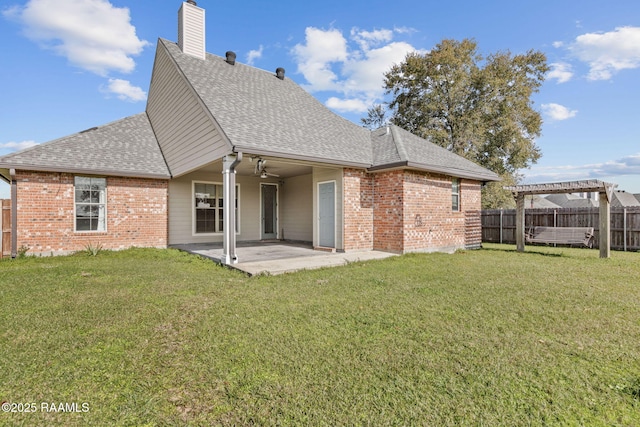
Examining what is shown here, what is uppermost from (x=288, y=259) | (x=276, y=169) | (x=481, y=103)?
(x=481, y=103)

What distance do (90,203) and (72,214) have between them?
557mm

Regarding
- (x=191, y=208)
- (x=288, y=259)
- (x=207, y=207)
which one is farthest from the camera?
(x=207, y=207)

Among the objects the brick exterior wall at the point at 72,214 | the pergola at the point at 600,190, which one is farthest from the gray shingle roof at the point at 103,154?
the pergola at the point at 600,190

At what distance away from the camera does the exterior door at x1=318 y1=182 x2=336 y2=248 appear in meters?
9.80

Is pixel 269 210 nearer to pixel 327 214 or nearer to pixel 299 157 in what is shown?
pixel 327 214

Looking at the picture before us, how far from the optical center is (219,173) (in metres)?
11.9

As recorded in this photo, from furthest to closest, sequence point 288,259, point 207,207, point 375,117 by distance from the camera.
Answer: point 375,117 → point 207,207 → point 288,259

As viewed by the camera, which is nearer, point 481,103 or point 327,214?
point 327,214

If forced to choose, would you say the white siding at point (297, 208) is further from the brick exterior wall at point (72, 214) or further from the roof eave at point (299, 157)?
the brick exterior wall at point (72, 214)

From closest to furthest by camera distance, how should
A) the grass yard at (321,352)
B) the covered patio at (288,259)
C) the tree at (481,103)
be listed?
the grass yard at (321,352) < the covered patio at (288,259) < the tree at (481,103)

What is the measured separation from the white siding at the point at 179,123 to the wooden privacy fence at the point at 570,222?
1276 cm

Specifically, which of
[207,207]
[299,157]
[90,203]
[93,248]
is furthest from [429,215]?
[90,203]

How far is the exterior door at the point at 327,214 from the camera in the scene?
9.80m

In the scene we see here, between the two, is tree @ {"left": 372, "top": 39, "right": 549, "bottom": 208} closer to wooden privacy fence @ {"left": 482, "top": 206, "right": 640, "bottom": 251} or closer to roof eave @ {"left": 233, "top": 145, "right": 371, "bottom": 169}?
wooden privacy fence @ {"left": 482, "top": 206, "right": 640, "bottom": 251}
